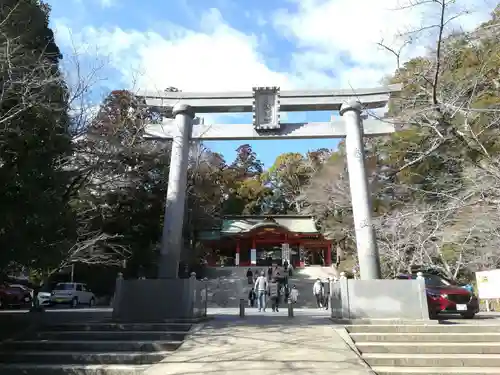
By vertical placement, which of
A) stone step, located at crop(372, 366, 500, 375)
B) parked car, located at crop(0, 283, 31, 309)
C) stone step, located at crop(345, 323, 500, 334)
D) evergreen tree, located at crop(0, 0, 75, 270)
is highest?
evergreen tree, located at crop(0, 0, 75, 270)

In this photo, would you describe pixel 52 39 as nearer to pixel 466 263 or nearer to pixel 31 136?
pixel 31 136

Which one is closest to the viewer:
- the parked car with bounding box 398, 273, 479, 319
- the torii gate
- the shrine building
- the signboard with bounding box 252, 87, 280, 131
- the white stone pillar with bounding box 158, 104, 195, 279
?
the white stone pillar with bounding box 158, 104, 195, 279

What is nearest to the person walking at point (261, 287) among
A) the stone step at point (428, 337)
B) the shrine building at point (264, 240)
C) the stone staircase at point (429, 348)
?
the stone staircase at point (429, 348)

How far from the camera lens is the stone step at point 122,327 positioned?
895cm

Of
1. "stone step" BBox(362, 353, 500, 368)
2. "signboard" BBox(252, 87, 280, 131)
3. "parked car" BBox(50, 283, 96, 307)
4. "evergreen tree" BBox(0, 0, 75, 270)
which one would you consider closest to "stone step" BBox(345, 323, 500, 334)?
"stone step" BBox(362, 353, 500, 368)

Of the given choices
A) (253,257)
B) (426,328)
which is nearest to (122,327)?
(426,328)

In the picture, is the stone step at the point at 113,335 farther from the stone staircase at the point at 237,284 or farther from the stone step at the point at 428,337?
the stone staircase at the point at 237,284

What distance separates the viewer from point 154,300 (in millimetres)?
10102

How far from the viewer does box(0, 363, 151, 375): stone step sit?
6.76m

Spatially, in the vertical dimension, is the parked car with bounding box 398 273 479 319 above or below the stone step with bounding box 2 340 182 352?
above

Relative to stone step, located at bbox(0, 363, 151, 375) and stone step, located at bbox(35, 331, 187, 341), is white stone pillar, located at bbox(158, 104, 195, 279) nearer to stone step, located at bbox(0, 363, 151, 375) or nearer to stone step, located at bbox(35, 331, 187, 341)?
stone step, located at bbox(35, 331, 187, 341)

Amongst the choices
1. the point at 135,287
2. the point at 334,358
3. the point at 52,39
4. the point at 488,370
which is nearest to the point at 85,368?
the point at 135,287

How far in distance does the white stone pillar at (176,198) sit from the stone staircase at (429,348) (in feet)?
16.8

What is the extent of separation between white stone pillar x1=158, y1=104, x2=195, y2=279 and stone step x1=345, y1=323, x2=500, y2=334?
16.8 feet
